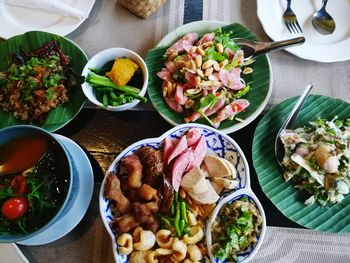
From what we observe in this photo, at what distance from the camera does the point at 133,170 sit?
3.73ft

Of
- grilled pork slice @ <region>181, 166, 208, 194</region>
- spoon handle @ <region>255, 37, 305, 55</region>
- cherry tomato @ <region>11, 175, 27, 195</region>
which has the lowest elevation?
cherry tomato @ <region>11, 175, 27, 195</region>

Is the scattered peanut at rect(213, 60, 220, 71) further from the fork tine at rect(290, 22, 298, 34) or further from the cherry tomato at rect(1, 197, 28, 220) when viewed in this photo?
the cherry tomato at rect(1, 197, 28, 220)

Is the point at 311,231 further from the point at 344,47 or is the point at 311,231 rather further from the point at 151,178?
the point at 344,47

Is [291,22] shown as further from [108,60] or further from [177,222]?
[177,222]

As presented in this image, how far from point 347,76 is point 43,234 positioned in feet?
4.27

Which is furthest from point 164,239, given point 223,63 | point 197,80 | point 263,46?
point 263,46

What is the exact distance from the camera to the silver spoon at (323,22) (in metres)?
1.47

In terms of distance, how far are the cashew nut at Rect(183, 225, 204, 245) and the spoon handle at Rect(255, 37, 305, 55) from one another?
700 mm

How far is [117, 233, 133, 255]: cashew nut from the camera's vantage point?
3.56 feet

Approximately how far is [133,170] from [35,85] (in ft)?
1.73

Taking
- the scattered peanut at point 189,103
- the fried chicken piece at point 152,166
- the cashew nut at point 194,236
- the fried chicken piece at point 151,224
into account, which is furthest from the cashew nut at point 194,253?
the scattered peanut at point 189,103

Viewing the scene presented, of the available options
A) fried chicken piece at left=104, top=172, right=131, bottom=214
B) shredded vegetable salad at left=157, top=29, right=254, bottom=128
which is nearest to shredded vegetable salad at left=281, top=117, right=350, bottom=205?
shredded vegetable salad at left=157, top=29, right=254, bottom=128

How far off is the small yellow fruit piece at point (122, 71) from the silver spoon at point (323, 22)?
2.51 feet

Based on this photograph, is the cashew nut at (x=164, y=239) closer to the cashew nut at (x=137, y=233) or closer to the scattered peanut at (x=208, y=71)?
the cashew nut at (x=137, y=233)
